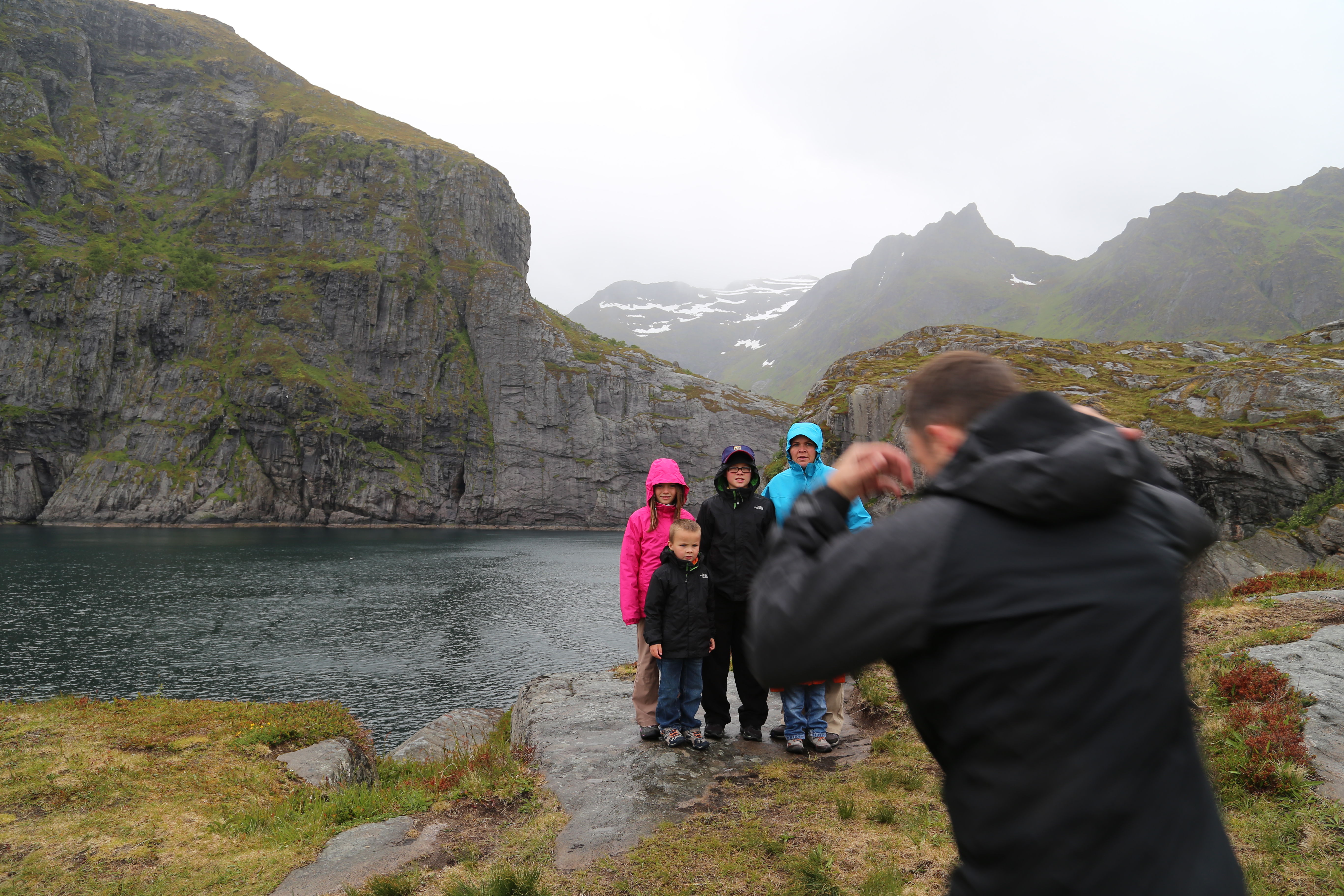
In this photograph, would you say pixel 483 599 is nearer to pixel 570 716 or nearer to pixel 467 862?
pixel 570 716

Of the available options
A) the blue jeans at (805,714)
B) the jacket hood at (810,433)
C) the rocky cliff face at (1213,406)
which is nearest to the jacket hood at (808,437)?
the jacket hood at (810,433)

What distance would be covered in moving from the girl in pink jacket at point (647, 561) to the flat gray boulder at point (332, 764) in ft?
18.5

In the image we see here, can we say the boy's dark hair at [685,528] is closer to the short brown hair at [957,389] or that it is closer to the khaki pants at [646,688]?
the khaki pants at [646,688]

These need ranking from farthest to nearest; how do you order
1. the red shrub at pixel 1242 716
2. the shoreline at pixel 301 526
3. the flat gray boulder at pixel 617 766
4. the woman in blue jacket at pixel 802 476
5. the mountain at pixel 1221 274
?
the mountain at pixel 1221 274 < the shoreline at pixel 301 526 < the woman in blue jacket at pixel 802 476 < the red shrub at pixel 1242 716 < the flat gray boulder at pixel 617 766

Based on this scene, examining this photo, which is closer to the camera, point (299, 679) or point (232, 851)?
point (232, 851)

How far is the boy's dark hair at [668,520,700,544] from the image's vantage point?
803 cm

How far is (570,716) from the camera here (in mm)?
9977

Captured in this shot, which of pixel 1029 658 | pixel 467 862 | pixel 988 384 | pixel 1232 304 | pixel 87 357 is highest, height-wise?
pixel 1232 304

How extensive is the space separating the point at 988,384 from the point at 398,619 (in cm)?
3809

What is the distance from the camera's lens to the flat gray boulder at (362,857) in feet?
18.4

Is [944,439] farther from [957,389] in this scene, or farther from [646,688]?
[646,688]

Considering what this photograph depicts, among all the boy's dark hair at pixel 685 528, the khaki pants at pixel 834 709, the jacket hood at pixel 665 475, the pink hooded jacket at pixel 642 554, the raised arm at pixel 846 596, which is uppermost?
the raised arm at pixel 846 596

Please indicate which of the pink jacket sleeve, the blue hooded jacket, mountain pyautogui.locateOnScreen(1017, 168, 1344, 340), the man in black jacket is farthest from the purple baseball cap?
mountain pyautogui.locateOnScreen(1017, 168, 1344, 340)

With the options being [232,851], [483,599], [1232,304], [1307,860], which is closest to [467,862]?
[232,851]
